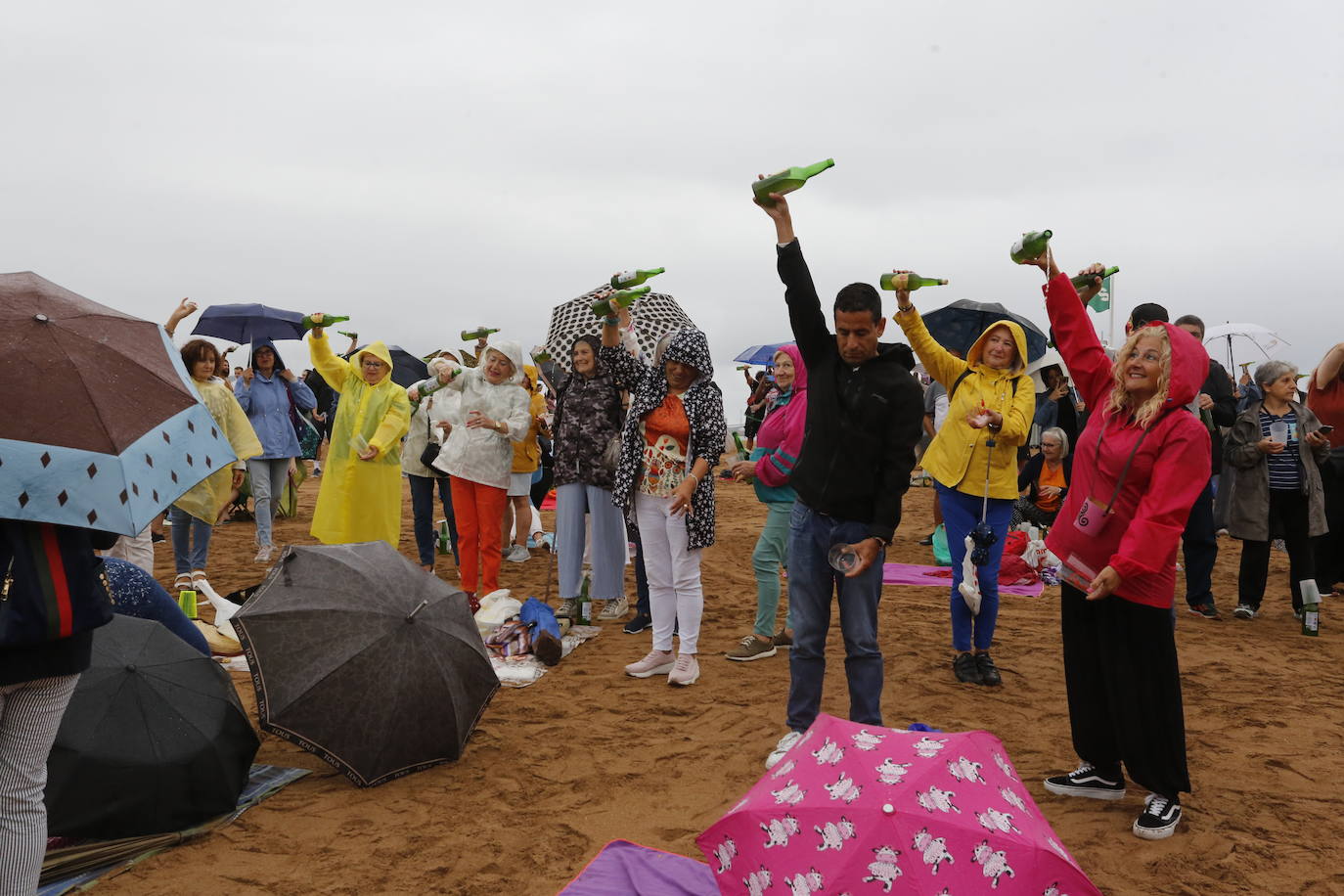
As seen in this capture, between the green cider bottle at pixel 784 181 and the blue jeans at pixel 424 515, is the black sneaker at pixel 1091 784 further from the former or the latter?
the blue jeans at pixel 424 515

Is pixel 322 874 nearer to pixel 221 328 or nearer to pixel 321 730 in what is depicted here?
pixel 321 730

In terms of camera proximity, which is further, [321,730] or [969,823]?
[321,730]

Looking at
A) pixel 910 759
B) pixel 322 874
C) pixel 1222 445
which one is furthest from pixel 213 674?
pixel 1222 445

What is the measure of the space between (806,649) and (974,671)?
6.51 ft

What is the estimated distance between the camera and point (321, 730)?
383 centimetres

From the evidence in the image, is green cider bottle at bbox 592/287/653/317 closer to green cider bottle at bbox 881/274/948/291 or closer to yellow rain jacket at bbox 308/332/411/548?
green cider bottle at bbox 881/274/948/291

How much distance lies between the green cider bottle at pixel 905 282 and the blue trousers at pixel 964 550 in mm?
1417

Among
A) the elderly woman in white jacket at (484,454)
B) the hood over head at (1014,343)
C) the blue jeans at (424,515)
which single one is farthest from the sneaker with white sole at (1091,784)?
the blue jeans at (424,515)

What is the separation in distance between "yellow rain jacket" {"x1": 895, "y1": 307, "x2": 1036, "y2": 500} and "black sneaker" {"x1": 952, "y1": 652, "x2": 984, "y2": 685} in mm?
1035

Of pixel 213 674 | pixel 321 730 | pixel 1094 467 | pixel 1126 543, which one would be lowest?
A: pixel 321 730

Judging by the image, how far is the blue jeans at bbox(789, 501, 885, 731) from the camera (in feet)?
12.9

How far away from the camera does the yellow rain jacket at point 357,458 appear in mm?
7785

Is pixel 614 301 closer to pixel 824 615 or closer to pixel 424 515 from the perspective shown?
pixel 824 615

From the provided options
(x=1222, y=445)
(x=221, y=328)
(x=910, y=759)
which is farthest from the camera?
(x=221, y=328)
